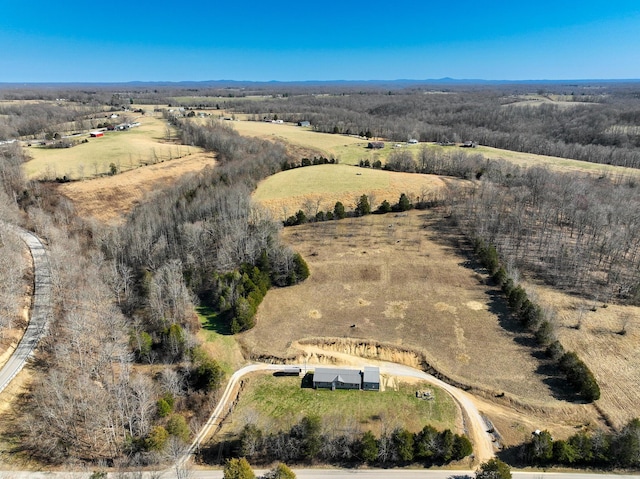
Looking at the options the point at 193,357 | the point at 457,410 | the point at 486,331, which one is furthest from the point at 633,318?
the point at 193,357

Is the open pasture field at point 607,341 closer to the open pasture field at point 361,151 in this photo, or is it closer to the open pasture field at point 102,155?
the open pasture field at point 361,151

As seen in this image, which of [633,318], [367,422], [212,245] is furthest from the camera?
[212,245]

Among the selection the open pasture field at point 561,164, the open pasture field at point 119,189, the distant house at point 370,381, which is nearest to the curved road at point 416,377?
the distant house at point 370,381

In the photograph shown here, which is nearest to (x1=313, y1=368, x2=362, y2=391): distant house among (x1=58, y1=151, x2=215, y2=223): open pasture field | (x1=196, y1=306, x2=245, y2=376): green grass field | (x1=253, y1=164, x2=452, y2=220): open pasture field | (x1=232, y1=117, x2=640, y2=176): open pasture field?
(x1=196, y1=306, x2=245, y2=376): green grass field

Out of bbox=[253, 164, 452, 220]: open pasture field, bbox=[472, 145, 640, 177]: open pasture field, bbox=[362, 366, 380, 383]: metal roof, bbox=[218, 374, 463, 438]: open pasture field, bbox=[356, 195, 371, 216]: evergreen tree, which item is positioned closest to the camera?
bbox=[218, 374, 463, 438]: open pasture field

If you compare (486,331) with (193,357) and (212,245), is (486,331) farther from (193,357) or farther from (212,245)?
(212,245)

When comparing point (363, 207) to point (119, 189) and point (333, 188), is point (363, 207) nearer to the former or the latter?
point (333, 188)

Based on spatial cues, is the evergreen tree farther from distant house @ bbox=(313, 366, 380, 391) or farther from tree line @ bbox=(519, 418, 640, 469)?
tree line @ bbox=(519, 418, 640, 469)

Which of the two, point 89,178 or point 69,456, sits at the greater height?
point 89,178
